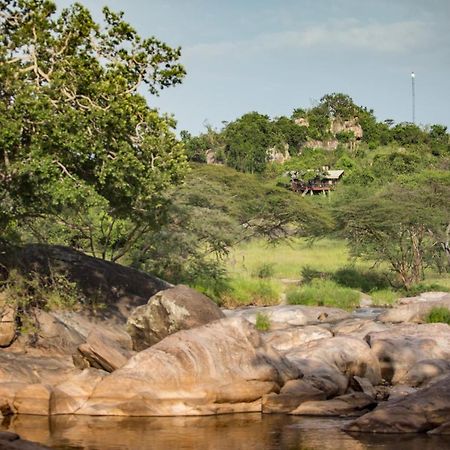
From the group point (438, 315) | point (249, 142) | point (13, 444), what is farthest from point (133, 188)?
point (249, 142)

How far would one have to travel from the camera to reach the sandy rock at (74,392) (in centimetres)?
1410

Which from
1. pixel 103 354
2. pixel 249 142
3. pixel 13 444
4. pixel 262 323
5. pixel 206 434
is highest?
pixel 249 142

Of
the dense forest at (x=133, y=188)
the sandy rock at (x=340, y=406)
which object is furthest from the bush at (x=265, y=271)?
the sandy rock at (x=340, y=406)

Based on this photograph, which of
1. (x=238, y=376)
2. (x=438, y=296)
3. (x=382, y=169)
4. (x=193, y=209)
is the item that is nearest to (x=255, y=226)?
(x=193, y=209)

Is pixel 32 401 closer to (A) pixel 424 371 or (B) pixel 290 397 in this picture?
(B) pixel 290 397

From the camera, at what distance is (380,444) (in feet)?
38.9

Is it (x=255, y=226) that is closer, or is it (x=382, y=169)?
(x=255, y=226)

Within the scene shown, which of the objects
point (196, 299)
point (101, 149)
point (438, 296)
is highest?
point (101, 149)

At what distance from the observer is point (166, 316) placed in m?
18.7

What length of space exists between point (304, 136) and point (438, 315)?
68000 mm

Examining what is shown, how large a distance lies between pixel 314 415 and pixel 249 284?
18811mm

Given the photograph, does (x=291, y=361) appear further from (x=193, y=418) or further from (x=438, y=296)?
(x=438, y=296)

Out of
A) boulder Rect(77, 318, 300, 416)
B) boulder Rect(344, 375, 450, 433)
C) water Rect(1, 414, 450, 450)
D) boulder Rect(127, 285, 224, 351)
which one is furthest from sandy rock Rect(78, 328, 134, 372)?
boulder Rect(344, 375, 450, 433)

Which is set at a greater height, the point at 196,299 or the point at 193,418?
the point at 196,299
